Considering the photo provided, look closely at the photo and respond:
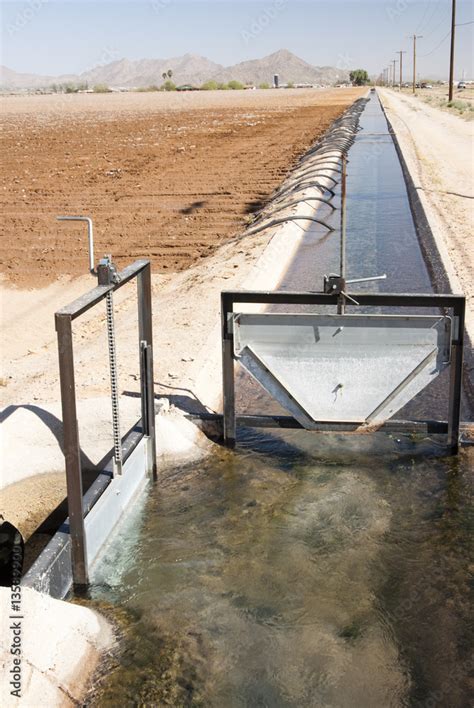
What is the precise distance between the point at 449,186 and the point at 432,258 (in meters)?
8.48

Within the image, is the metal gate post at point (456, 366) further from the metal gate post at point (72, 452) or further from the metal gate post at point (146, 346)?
the metal gate post at point (72, 452)

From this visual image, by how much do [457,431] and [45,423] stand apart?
3221 millimetres

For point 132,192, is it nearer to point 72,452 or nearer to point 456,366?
point 456,366

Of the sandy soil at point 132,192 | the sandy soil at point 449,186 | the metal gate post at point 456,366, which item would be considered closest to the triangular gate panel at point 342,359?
the metal gate post at point 456,366

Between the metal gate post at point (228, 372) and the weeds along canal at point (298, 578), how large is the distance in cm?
19

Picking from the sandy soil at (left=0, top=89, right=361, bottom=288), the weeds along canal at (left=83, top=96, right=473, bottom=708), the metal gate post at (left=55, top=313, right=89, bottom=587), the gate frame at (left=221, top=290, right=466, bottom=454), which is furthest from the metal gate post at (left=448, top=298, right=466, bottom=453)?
the sandy soil at (left=0, top=89, right=361, bottom=288)

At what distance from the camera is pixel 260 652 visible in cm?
473

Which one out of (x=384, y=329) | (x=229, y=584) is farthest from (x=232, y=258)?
(x=229, y=584)

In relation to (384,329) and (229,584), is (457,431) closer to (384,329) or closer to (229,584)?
(384,329)

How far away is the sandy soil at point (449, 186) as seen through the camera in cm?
1270

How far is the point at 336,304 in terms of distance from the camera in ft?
21.7

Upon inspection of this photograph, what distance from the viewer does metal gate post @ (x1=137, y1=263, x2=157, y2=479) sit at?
251 inches

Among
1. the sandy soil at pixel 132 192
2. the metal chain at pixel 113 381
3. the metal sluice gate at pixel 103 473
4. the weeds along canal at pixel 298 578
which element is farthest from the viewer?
the sandy soil at pixel 132 192

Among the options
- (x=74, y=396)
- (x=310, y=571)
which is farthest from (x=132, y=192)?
(x=74, y=396)
